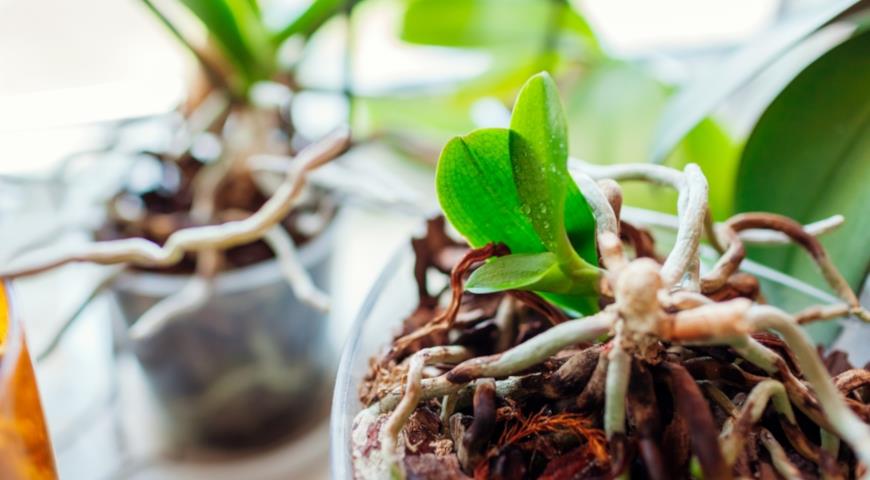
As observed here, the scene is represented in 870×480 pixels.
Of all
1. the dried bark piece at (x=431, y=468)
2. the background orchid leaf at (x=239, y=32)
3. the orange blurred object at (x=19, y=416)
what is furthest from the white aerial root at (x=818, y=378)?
the background orchid leaf at (x=239, y=32)

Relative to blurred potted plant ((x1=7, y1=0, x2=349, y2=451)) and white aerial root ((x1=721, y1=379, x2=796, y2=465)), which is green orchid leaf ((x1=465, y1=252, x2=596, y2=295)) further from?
blurred potted plant ((x1=7, y1=0, x2=349, y2=451))

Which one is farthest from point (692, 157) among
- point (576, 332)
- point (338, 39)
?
point (338, 39)

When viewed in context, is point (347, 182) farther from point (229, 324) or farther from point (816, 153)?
point (816, 153)

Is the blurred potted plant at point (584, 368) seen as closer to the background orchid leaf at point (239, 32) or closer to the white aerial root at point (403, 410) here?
the white aerial root at point (403, 410)

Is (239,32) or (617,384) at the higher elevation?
(239,32)

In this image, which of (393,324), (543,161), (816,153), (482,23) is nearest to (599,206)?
(543,161)

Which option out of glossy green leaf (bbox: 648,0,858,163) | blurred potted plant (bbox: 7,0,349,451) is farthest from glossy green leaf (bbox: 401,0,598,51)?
glossy green leaf (bbox: 648,0,858,163)

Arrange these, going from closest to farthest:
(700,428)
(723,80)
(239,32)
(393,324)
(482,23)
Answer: (700,428), (393,324), (723,80), (239,32), (482,23)

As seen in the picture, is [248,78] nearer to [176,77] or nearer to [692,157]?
[176,77]
